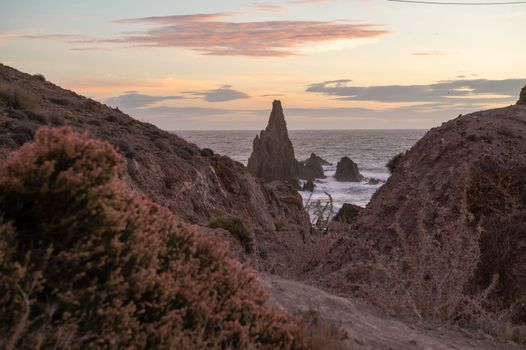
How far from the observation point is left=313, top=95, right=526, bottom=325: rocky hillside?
10086 millimetres

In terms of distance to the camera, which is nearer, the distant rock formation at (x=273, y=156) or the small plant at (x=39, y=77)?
the small plant at (x=39, y=77)

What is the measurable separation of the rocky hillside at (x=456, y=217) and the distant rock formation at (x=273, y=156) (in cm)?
6926

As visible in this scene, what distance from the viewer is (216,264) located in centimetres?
503

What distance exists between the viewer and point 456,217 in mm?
11641

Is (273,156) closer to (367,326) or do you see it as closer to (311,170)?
(311,170)

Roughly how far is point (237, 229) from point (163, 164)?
34.4ft

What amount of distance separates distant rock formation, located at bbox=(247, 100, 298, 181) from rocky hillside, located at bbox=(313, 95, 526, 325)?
69260 mm

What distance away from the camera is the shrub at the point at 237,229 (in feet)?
49.3

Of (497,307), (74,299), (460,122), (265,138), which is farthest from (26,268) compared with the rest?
(265,138)

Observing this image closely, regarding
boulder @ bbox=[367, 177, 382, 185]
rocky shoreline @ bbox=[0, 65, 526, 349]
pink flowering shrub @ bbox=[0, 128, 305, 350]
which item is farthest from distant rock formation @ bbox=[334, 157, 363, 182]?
pink flowering shrub @ bbox=[0, 128, 305, 350]

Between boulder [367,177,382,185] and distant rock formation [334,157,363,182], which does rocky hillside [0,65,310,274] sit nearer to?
boulder [367,177,382,185]

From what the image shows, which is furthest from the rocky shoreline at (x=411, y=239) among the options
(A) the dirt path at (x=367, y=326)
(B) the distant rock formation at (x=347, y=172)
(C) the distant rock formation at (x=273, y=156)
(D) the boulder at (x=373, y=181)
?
(B) the distant rock formation at (x=347, y=172)

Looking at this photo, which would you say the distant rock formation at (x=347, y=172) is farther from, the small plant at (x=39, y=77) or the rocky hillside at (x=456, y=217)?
the rocky hillside at (x=456, y=217)

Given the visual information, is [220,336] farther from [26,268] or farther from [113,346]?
[26,268]
